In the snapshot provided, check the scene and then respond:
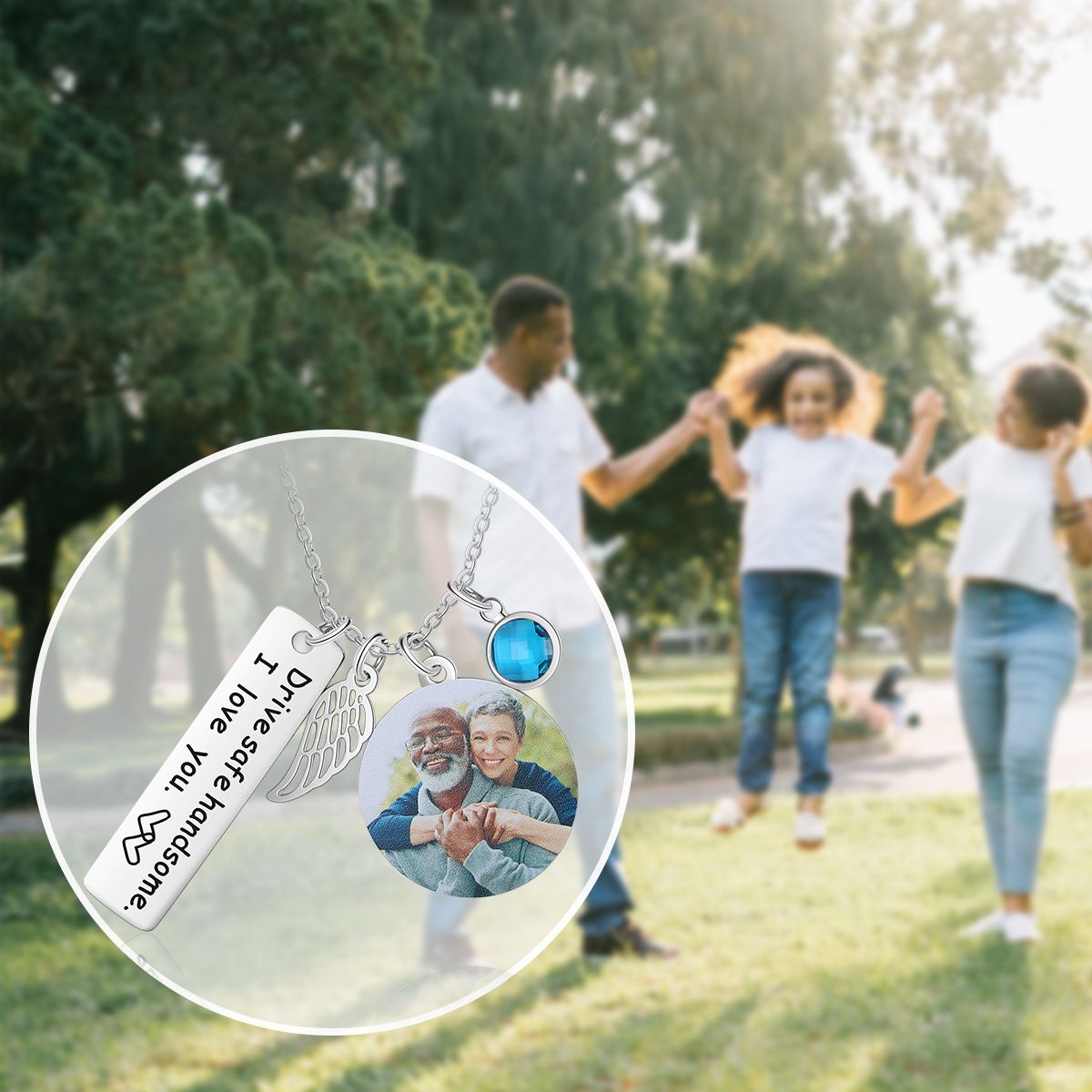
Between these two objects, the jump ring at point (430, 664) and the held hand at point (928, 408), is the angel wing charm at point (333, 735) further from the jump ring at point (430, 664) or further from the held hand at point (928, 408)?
the held hand at point (928, 408)

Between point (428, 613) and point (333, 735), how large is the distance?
0.10 metres

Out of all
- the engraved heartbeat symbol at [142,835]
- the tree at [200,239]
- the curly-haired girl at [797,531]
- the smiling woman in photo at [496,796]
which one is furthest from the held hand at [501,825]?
the curly-haired girl at [797,531]

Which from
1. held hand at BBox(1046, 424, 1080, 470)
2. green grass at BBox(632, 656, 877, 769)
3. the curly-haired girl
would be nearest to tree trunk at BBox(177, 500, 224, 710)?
the curly-haired girl

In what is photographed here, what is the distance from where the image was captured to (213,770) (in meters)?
0.52

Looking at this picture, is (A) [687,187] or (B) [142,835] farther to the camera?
(A) [687,187]

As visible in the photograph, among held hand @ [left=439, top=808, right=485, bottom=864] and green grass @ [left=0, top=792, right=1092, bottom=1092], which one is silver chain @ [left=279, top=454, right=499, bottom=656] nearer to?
held hand @ [left=439, top=808, right=485, bottom=864]

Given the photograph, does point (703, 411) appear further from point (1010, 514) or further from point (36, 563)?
point (36, 563)

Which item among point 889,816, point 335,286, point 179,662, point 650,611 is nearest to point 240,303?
point 335,286

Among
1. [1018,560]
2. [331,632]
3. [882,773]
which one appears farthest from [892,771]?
[331,632]

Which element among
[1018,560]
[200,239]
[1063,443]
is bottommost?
[1018,560]

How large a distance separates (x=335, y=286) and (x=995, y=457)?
1.44 meters

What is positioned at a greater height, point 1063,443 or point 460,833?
point 1063,443

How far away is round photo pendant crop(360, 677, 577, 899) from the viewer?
22.2 inches

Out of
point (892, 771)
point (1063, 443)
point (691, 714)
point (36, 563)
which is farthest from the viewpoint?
point (691, 714)
